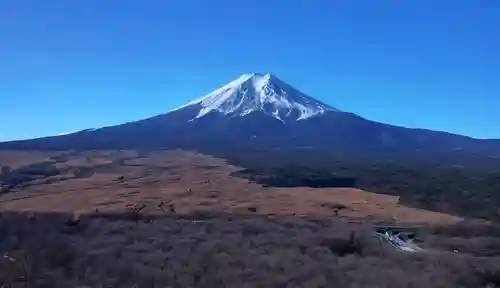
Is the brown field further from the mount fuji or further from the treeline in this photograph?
the mount fuji

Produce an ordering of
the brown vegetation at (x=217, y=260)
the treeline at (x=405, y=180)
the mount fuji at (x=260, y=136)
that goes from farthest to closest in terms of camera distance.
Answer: the mount fuji at (x=260, y=136)
the treeline at (x=405, y=180)
the brown vegetation at (x=217, y=260)

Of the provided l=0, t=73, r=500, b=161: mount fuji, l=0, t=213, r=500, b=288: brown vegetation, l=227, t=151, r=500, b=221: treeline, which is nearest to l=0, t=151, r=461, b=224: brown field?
l=227, t=151, r=500, b=221: treeline

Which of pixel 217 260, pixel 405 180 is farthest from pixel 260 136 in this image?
pixel 217 260

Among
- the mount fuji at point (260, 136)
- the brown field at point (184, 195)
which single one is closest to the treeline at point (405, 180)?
the brown field at point (184, 195)

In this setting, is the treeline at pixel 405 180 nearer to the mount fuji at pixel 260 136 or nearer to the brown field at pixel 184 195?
the brown field at pixel 184 195

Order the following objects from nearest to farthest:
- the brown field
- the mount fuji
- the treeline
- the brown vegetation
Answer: the brown vegetation → the brown field → the treeline → the mount fuji

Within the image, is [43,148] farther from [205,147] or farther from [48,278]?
[48,278]

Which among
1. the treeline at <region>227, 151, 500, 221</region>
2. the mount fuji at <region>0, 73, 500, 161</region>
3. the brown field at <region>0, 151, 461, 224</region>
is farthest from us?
the mount fuji at <region>0, 73, 500, 161</region>
